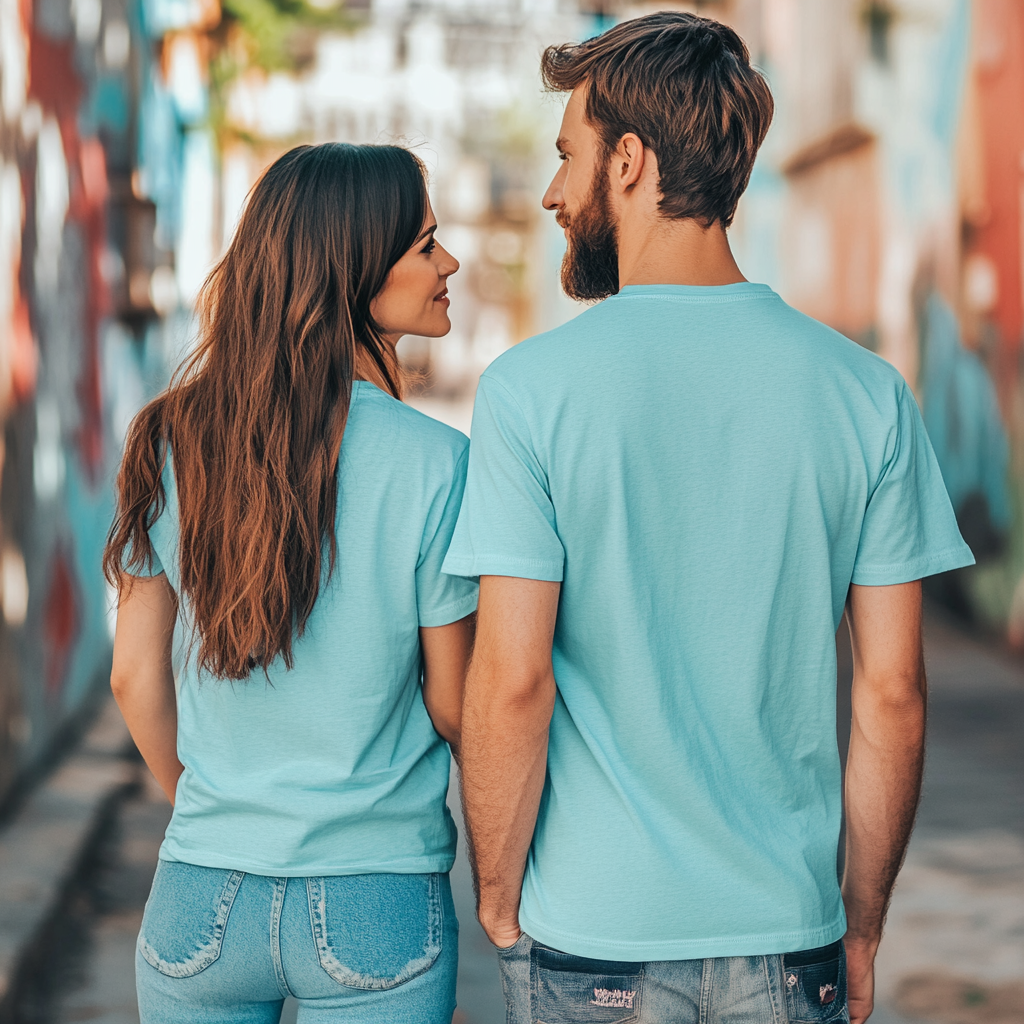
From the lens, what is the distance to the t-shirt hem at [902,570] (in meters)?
1.62

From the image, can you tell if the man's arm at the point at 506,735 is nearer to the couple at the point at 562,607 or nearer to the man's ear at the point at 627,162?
the couple at the point at 562,607

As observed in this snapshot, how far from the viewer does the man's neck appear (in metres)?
1.62

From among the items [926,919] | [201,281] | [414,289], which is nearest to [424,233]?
[414,289]

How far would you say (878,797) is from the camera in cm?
171

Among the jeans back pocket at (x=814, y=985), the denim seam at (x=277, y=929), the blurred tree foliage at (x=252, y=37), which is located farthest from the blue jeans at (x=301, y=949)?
the blurred tree foliage at (x=252, y=37)

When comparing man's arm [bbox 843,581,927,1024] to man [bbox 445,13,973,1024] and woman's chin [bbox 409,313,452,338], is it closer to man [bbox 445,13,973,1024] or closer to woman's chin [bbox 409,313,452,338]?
man [bbox 445,13,973,1024]

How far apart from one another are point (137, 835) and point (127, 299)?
3628 mm

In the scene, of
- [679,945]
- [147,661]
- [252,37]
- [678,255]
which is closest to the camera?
[679,945]

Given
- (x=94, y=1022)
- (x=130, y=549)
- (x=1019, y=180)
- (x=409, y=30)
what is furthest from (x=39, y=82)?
(x=409, y=30)

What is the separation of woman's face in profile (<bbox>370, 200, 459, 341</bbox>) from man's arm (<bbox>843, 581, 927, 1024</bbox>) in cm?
71

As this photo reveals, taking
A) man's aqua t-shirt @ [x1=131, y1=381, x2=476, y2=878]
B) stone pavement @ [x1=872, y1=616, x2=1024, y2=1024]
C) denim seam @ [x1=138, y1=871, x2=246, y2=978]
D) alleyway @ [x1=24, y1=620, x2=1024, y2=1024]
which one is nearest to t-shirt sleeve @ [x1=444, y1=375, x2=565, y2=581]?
man's aqua t-shirt @ [x1=131, y1=381, x2=476, y2=878]

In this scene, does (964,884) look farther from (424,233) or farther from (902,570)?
(424,233)

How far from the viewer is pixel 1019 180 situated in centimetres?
757

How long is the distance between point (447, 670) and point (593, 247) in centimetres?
61
